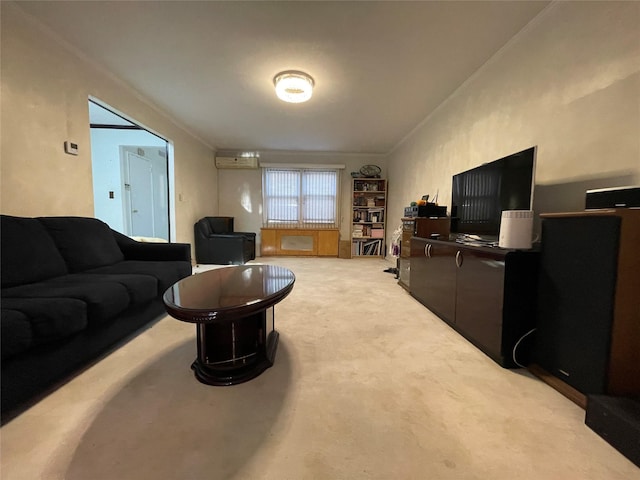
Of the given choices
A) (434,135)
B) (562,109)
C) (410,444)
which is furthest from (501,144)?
(410,444)

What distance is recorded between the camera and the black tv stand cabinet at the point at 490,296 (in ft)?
4.95

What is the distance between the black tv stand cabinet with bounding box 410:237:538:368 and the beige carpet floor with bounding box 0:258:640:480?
15cm

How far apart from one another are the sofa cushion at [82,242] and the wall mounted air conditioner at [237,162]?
3.80 metres

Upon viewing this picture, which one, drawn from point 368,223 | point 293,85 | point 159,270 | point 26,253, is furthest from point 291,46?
point 368,223

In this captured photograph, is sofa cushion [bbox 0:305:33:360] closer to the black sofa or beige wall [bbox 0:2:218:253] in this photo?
the black sofa

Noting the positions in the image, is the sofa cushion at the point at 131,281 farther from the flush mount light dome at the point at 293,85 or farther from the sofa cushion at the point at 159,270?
the flush mount light dome at the point at 293,85

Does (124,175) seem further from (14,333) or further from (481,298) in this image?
(481,298)

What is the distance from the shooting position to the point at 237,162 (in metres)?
5.85

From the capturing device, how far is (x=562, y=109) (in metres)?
1.68

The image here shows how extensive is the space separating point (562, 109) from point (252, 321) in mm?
2418

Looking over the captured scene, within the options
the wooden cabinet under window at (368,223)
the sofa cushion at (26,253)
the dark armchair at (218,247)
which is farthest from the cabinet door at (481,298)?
the wooden cabinet under window at (368,223)

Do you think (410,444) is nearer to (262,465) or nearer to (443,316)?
(262,465)

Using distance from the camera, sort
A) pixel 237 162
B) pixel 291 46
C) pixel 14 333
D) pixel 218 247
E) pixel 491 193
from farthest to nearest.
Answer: pixel 237 162
pixel 218 247
pixel 291 46
pixel 491 193
pixel 14 333

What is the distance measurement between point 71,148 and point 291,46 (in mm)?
2200
